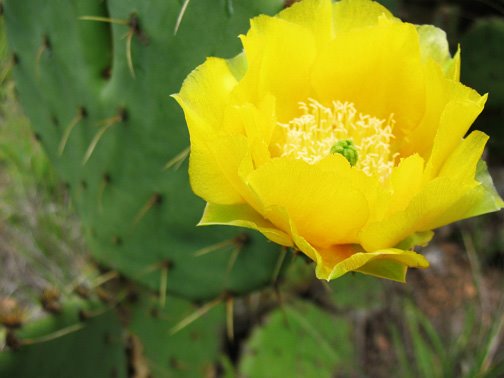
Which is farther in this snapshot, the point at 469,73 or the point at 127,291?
the point at 469,73

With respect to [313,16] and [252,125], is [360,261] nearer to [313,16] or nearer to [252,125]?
[252,125]

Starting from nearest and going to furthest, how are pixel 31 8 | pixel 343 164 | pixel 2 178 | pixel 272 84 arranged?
pixel 343 164, pixel 272 84, pixel 31 8, pixel 2 178

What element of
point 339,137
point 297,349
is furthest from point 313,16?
point 297,349

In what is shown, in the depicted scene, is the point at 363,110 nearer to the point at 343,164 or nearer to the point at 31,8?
the point at 343,164

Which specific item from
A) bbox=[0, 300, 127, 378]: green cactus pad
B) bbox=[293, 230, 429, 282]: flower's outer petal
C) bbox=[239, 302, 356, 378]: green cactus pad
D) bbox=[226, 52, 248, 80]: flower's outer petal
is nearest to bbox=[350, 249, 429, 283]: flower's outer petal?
bbox=[293, 230, 429, 282]: flower's outer petal

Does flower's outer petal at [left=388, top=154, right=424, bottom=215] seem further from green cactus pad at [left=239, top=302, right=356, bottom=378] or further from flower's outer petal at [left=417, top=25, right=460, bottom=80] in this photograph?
green cactus pad at [left=239, top=302, right=356, bottom=378]

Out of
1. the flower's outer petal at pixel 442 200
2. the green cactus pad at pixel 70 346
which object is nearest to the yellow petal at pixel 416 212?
the flower's outer petal at pixel 442 200

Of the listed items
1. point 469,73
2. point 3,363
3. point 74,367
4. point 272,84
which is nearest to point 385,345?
point 469,73

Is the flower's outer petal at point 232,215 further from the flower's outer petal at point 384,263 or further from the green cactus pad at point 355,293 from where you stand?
the green cactus pad at point 355,293
